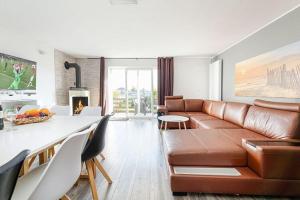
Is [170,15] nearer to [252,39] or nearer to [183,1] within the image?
[183,1]

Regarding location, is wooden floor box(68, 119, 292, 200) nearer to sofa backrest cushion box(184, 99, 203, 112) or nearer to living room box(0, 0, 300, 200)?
living room box(0, 0, 300, 200)

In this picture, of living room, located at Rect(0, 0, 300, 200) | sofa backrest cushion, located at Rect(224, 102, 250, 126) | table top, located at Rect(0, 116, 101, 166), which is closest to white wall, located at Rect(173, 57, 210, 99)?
living room, located at Rect(0, 0, 300, 200)

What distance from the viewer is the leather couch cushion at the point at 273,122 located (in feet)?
6.90

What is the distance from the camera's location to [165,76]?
6.50m

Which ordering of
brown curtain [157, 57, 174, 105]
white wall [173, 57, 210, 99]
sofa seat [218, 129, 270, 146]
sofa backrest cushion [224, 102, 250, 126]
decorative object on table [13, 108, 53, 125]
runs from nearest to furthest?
decorative object on table [13, 108, 53, 125], sofa seat [218, 129, 270, 146], sofa backrest cushion [224, 102, 250, 126], brown curtain [157, 57, 174, 105], white wall [173, 57, 210, 99]

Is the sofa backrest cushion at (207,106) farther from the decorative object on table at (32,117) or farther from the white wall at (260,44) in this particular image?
the decorative object on table at (32,117)

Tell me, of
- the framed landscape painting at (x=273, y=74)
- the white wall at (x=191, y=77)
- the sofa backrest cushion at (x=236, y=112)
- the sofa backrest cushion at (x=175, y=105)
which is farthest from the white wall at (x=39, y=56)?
the framed landscape painting at (x=273, y=74)

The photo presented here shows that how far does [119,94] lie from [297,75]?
5543mm

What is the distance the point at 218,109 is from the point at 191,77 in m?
2.56

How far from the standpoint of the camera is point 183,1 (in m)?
2.42

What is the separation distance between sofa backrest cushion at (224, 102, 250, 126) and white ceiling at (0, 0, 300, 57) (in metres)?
1.52

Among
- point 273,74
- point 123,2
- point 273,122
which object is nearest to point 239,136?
point 273,122

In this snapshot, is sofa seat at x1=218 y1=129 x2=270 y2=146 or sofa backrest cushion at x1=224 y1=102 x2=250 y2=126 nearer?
sofa seat at x1=218 y1=129 x2=270 y2=146

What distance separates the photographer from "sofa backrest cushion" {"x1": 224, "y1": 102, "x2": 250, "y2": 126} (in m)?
3.25
